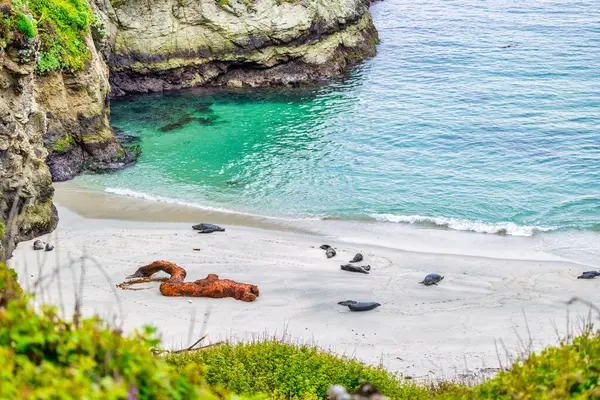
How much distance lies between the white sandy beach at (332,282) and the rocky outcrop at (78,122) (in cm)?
205

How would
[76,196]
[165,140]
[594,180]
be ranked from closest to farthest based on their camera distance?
1. [76,196]
2. [594,180]
3. [165,140]

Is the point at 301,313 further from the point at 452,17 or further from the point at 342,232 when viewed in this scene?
the point at 452,17

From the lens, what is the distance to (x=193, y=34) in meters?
42.9

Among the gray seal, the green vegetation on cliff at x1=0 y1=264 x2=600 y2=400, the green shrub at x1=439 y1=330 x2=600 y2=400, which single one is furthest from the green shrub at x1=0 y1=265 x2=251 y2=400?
the gray seal

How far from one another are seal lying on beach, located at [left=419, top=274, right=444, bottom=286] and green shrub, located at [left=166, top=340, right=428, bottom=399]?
23.2ft

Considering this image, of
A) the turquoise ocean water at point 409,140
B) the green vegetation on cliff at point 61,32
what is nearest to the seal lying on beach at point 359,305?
the turquoise ocean water at point 409,140

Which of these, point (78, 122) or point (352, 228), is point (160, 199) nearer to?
point (78, 122)

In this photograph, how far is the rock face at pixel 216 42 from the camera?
138 ft

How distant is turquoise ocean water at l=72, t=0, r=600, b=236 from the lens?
28.8 meters

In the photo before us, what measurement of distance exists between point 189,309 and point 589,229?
16694 mm

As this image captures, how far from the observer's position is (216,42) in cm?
4325

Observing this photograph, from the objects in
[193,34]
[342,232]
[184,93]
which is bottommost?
[342,232]

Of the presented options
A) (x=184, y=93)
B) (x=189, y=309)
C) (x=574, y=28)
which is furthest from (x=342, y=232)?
(x=574, y=28)

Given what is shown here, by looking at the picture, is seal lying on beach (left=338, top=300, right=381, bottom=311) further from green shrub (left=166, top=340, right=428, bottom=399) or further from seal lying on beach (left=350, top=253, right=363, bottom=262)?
green shrub (left=166, top=340, right=428, bottom=399)
